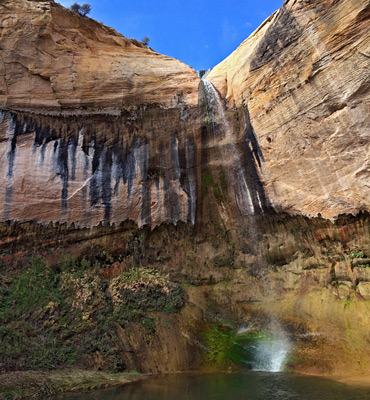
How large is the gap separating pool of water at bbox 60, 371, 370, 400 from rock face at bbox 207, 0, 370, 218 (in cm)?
599

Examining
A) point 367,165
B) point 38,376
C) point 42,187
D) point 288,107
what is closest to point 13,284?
point 42,187

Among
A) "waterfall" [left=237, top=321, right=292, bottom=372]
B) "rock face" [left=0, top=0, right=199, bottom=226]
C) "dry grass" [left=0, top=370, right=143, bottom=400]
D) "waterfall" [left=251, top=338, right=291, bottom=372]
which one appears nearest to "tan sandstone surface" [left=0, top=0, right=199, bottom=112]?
"rock face" [left=0, top=0, right=199, bottom=226]

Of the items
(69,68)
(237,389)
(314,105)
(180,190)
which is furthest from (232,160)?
(237,389)

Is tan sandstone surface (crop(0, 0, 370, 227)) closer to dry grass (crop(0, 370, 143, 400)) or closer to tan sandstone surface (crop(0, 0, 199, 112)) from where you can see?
tan sandstone surface (crop(0, 0, 199, 112))

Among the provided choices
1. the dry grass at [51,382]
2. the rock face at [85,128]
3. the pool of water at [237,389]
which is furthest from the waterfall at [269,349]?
the rock face at [85,128]

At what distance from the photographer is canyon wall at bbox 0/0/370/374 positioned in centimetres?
1173

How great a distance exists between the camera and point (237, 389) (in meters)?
8.34

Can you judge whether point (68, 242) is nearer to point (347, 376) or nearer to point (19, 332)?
point (19, 332)

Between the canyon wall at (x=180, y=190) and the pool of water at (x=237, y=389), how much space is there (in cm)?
170

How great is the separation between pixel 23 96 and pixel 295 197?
41.2 feet

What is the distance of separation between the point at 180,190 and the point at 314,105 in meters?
6.99

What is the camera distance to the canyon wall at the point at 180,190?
11.7 meters

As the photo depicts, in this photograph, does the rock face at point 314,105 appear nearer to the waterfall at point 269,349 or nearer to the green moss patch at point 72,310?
the waterfall at point 269,349

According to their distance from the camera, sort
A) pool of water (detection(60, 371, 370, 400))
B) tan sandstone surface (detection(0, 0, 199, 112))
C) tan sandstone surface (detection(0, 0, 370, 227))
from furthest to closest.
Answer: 1. tan sandstone surface (detection(0, 0, 199, 112))
2. tan sandstone surface (detection(0, 0, 370, 227))
3. pool of water (detection(60, 371, 370, 400))
